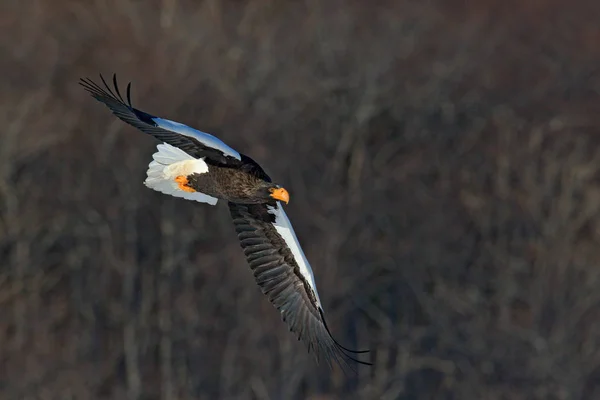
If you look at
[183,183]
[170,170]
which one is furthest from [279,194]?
[170,170]

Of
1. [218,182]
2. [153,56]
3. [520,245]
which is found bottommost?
[218,182]

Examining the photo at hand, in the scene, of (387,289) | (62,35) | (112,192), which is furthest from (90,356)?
(62,35)

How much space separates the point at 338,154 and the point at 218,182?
1344cm

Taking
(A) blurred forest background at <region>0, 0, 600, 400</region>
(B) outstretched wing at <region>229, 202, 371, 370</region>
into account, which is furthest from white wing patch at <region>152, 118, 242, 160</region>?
(A) blurred forest background at <region>0, 0, 600, 400</region>

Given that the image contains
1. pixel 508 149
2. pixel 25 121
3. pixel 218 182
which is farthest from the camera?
pixel 508 149

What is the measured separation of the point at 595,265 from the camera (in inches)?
805

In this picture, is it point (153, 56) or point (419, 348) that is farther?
point (153, 56)

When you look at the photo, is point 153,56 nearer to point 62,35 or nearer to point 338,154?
point 62,35

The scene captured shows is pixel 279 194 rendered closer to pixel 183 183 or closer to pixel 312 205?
pixel 183 183

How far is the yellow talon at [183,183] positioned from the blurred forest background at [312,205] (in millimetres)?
9919

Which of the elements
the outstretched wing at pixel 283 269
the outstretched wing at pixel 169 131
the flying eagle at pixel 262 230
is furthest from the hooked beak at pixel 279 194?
the outstretched wing at pixel 283 269

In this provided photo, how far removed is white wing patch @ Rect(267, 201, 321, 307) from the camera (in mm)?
8562

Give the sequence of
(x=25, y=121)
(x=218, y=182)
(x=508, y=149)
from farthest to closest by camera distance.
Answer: (x=508, y=149) → (x=25, y=121) → (x=218, y=182)

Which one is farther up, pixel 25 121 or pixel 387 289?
pixel 25 121
